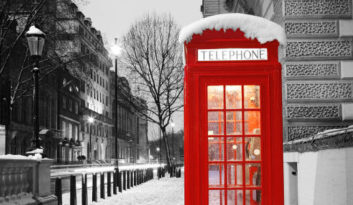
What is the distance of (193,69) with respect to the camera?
560 centimetres

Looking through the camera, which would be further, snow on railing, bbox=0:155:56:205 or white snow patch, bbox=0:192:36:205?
snow on railing, bbox=0:155:56:205

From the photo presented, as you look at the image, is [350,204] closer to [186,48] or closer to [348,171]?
[348,171]

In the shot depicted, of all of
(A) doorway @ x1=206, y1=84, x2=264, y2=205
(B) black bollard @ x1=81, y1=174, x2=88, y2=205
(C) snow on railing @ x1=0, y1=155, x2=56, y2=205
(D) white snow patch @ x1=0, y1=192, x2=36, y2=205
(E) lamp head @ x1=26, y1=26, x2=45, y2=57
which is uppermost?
(E) lamp head @ x1=26, y1=26, x2=45, y2=57

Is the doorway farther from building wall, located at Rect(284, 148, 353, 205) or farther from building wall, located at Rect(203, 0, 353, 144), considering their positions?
building wall, located at Rect(203, 0, 353, 144)

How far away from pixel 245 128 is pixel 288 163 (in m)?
3.70

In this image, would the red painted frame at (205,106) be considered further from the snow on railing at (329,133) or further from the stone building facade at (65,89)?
the stone building facade at (65,89)

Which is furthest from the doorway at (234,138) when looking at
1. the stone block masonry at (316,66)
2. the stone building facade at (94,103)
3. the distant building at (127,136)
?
the distant building at (127,136)

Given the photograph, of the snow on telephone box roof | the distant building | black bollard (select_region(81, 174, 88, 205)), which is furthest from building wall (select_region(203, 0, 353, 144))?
the distant building

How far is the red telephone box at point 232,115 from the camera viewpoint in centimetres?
559

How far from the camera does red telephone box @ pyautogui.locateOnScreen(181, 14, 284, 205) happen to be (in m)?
5.59

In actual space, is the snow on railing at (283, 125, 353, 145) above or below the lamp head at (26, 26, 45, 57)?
below

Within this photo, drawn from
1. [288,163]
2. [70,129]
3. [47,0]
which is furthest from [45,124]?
[288,163]

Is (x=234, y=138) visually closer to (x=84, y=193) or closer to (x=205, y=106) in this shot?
(x=205, y=106)

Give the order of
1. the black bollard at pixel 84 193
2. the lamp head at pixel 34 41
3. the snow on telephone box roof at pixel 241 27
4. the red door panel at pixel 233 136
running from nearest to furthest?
the snow on telephone box roof at pixel 241 27
the red door panel at pixel 233 136
the lamp head at pixel 34 41
the black bollard at pixel 84 193
